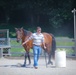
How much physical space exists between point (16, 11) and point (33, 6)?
4.42 m

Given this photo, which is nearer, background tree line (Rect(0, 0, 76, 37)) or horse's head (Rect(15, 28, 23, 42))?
horse's head (Rect(15, 28, 23, 42))

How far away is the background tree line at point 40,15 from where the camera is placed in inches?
1868

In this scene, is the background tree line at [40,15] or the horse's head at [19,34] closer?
the horse's head at [19,34]

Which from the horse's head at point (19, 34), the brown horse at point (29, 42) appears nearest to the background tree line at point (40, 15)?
the brown horse at point (29, 42)

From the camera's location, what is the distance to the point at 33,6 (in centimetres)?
5228

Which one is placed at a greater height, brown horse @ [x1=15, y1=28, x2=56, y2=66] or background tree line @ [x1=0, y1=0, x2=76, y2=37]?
background tree line @ [x1=0, y1=0, x2=76, y2=37]

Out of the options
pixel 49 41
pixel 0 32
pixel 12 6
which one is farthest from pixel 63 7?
pixel 49 41

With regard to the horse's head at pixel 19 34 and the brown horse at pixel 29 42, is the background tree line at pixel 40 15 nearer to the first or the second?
the brown horse at pixel 29 42

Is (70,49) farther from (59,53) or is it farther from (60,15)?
(60,15)

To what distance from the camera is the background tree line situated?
47.4m

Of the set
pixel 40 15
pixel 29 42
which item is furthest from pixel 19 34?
pixel 40 15

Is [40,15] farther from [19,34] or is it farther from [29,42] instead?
[19,34]

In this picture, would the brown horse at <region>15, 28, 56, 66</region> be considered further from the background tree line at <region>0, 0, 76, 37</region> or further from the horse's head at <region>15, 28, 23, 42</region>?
the background tree line at <region>0, 0, 76, 37</region>

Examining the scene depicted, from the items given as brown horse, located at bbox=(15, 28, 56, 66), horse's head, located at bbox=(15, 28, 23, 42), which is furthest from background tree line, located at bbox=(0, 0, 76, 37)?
horse's head, located at bbox=(15, 28, 23, 42)
